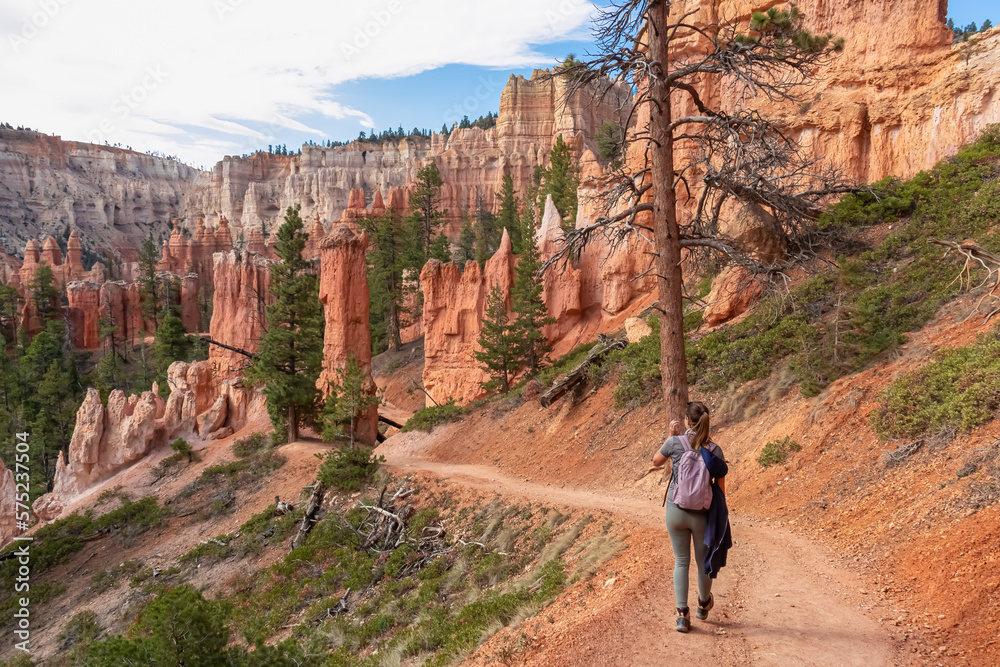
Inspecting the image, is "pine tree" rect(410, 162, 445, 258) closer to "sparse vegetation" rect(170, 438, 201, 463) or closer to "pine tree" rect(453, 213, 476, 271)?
"pine tree" rect(453, 213, 476, 271)

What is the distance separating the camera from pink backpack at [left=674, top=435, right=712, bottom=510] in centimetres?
490

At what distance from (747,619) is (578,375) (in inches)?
518

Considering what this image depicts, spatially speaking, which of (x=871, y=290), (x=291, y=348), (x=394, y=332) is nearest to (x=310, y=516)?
(x=291, y=348)

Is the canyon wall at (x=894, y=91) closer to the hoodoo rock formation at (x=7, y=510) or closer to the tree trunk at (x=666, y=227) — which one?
the tree trunk at (x=666, y=227)

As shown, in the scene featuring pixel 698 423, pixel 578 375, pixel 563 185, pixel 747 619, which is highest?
pixel 563 185

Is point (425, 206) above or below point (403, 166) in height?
below

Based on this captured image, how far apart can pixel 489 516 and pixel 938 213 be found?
40.1 feet

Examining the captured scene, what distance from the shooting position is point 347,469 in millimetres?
17547

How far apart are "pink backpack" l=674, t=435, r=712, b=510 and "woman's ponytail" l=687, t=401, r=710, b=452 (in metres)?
0.11

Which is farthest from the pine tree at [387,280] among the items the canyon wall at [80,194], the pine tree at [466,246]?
the canyon wall at [80,194]

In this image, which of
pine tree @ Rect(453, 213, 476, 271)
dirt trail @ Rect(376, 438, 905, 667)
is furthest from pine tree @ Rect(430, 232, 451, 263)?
dirt trail @ Rect(376, 438, 905, 667)

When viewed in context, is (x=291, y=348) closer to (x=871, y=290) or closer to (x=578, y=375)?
(x=578, y=375)

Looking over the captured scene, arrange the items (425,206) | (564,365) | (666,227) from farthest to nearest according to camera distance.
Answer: (425,206)
(564,365)
(666,227)

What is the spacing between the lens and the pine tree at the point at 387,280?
39000 mm
